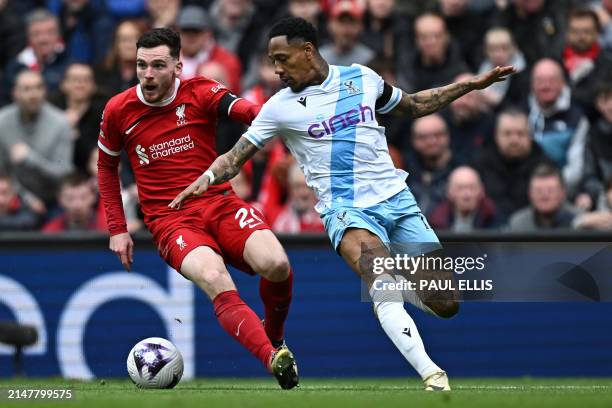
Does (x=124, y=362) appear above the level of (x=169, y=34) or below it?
below

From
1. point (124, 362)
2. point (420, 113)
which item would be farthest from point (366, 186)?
point (124, 362)

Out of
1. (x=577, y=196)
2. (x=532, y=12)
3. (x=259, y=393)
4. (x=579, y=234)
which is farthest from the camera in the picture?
(x=532, y=12)

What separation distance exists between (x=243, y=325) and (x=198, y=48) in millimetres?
7125

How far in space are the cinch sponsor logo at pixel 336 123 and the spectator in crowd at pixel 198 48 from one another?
6.32m

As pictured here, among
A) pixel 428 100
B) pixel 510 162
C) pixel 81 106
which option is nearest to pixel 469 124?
pixel 510 162

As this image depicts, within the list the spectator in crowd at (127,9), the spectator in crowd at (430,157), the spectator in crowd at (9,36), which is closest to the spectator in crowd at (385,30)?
the spectator in crowd at (430,157)

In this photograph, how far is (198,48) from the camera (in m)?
16.0

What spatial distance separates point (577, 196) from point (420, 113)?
4593 millimetres

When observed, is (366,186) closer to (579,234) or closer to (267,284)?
(267,284)

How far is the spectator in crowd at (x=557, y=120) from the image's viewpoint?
14.5 m

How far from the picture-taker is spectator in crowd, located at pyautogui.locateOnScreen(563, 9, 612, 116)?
14.8 m

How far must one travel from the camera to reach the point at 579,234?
1293 cm

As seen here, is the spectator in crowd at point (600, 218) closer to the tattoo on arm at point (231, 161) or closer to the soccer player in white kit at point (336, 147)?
the soccer player in white kit at point (336, 147)

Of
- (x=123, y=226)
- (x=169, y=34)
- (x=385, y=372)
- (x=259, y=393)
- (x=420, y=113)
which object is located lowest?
(x=385, y=372)
